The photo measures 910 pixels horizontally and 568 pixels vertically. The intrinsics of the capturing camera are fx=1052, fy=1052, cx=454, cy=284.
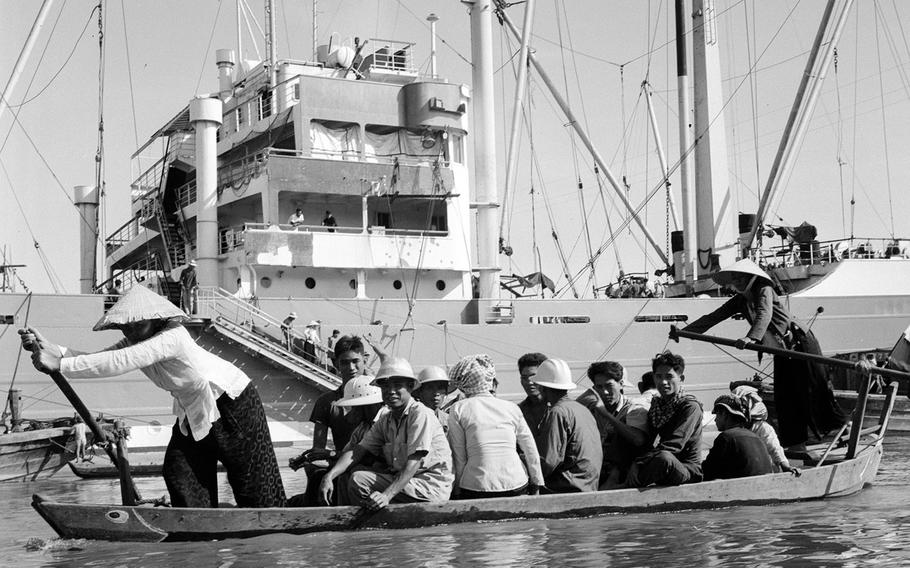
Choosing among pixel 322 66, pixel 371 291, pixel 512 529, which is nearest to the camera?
pixel 512 529

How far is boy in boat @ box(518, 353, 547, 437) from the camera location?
8.02m

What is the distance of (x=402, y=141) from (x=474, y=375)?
55.9 feet

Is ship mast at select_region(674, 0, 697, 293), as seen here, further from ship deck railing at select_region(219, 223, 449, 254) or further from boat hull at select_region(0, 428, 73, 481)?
boat hull at select_region(0, 428, 73, 481)

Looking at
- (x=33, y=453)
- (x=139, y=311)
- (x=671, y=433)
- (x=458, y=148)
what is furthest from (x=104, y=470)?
(x=458, y=148)

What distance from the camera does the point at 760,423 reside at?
8.86 m

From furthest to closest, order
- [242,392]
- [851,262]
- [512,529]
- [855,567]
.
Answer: [851,262]
[512,529]
[242,392]
[855,567]

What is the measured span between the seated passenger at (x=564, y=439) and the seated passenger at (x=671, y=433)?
44 centimetres

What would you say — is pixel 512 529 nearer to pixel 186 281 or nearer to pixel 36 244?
pixel 186 281

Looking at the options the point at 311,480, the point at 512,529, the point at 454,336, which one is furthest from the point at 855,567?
the point at 454,336

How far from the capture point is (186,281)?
63.1ft

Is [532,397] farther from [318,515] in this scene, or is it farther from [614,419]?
[318,515]

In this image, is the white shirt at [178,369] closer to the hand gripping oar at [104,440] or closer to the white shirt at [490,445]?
the hand gripping oar at [104,440]

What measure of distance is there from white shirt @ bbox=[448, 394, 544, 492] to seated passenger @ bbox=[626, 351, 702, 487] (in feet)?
3.41

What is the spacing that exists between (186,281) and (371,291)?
406 centimetres
